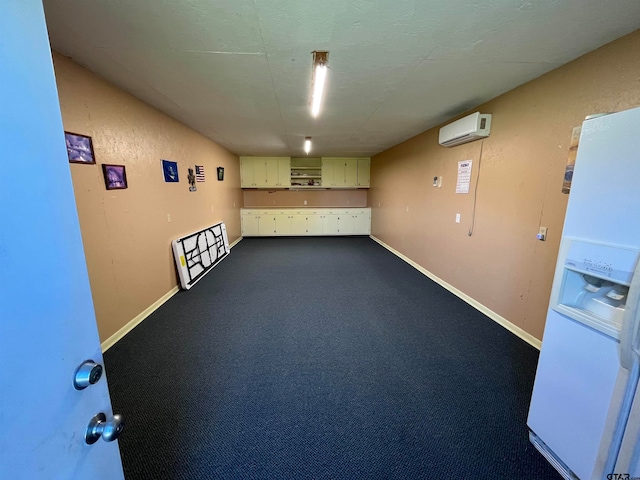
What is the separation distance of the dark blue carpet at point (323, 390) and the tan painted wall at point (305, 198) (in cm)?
490

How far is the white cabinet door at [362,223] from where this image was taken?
7.71m

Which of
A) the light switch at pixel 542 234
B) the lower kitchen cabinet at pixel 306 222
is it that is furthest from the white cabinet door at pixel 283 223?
the light switch at pixel 542 234

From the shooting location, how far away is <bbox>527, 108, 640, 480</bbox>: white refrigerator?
3.41ft

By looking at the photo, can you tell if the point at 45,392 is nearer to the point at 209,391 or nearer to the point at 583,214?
the point at 209,391

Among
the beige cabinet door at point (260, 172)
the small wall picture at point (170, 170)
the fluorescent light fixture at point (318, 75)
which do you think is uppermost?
the fluorescent light fixture at point (318, 75)

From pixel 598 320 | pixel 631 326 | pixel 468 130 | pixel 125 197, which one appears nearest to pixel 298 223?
pixel 125 197

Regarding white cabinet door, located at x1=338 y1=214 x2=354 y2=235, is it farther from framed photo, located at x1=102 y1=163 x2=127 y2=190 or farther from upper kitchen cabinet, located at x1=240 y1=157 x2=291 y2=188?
framed photo, located at x1=102 y1=163 x2=127 y2=190

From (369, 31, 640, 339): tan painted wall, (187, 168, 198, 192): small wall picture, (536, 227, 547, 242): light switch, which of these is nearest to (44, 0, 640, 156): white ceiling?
(369, 31, 640, 339): tan painted wall

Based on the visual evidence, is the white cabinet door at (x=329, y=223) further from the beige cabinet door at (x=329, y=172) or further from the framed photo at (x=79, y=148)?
the framed photo at (x=79, y=148)

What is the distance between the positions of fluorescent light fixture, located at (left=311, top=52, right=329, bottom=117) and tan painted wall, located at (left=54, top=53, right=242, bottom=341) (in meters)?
1.91

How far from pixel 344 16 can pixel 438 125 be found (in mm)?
2918

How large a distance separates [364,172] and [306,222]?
2350 millimetres

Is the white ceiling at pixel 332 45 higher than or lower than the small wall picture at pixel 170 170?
higher

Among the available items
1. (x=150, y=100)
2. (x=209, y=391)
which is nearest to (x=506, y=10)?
(x=209, y=391)
